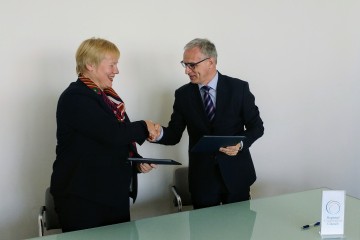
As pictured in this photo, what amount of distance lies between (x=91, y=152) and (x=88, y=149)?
0.07 ft

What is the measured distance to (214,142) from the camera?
1.97 metres

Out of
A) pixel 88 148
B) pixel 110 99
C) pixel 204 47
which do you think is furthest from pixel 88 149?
pixel 204 47

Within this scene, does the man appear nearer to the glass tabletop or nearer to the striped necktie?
the striped necktie

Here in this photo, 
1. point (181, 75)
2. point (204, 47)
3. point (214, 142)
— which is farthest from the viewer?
point (181, 75)

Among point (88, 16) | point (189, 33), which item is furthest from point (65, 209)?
point (189, 33)

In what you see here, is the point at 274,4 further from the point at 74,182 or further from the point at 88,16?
the point at 74,182

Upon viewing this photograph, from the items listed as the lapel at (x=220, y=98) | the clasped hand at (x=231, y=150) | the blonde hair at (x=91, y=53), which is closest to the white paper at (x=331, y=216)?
the clasped hand at (x=231, y=150)

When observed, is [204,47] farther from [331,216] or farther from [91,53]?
[331,216]

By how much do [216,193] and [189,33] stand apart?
1267mm

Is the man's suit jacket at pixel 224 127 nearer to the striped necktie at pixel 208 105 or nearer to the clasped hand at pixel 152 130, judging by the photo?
the striped necktie at pixel 208 105

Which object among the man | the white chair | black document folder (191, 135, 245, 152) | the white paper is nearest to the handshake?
the man

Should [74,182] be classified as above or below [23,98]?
below

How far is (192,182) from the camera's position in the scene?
2461 millimetres

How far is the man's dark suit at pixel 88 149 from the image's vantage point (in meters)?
1.86
